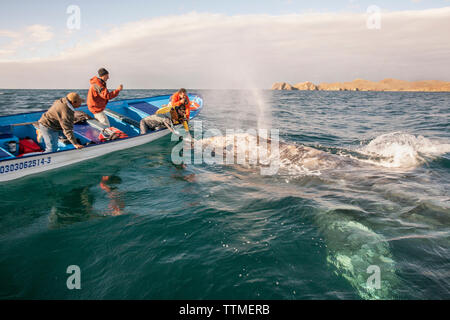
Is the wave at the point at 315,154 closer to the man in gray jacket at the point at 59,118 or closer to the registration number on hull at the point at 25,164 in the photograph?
the man in gray jacket at the point at 59,118

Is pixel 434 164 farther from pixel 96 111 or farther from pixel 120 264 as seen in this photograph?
pixel 96 111

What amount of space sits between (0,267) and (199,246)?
347 cm

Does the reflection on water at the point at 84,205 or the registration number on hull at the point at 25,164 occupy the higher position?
the registration number on hull at the point at 25,164

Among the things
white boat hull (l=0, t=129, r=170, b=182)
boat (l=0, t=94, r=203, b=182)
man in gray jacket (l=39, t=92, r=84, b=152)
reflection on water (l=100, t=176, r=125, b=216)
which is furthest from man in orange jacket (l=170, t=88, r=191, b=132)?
reflection on water (l=100, t=176, r=125, b=216)

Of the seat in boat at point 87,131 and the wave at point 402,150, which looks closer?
the wave at point 402,150

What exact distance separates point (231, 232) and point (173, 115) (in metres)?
9.74

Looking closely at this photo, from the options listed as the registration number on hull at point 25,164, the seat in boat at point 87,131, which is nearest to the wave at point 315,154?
the seat in boat at point 87,131

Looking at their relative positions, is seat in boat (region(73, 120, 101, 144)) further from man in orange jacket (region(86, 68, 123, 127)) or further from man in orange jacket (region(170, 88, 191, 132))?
man in orange jacket (region(170, 88, 191, 132))

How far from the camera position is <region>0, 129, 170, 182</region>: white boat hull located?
813 cm

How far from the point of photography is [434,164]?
1017 cm

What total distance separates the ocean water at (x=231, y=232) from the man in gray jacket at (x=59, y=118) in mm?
1371

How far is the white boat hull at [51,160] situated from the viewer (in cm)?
813

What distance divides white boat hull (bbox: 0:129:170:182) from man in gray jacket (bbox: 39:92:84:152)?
0.61 meters

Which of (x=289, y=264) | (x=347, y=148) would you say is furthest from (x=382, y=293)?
(x=347, y=148)
